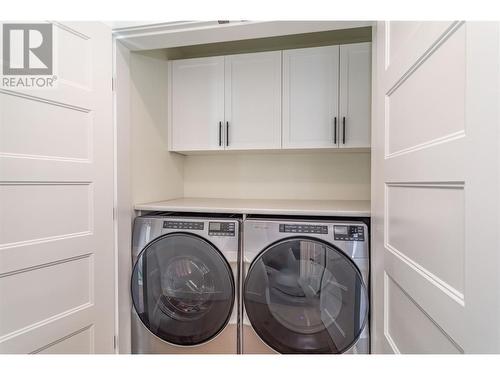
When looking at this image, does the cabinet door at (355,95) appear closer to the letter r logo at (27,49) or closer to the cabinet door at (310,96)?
the cabinet door at (310,96)

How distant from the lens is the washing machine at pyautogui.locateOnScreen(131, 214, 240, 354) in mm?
1352

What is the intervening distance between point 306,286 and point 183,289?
27.3 inches

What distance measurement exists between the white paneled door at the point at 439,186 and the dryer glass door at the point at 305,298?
232mm

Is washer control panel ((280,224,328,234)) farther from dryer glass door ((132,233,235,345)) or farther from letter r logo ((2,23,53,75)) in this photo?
letter r logo ((2,23,53,75))

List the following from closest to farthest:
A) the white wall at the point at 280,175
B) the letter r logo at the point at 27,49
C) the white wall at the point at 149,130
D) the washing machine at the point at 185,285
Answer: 1. the letter r logo at the point at 27,49
2. the washing machine at the point at 185,285
3. the white wall at the point at 149,130
4. the white wall at the point at 280,175

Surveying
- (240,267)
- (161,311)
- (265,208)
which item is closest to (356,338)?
(240,267)

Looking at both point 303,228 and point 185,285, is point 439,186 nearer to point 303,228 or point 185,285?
point 303,228

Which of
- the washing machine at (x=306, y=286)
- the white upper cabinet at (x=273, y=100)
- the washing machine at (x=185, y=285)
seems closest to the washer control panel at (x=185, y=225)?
the washing machine at (x=185, y=285)

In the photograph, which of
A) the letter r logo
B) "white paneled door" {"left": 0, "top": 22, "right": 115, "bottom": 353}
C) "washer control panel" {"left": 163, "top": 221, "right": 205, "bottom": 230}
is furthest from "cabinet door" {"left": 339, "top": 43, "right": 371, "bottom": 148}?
the letter r logo

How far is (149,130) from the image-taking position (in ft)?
5.39

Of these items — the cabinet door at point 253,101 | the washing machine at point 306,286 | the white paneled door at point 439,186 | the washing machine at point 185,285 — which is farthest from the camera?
the cabinet door at point 253,101

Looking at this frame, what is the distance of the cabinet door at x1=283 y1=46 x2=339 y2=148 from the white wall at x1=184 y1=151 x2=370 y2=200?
0.28 m

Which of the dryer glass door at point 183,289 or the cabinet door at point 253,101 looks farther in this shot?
the cabinet door at point 253,101

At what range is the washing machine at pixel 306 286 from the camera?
1232mm
